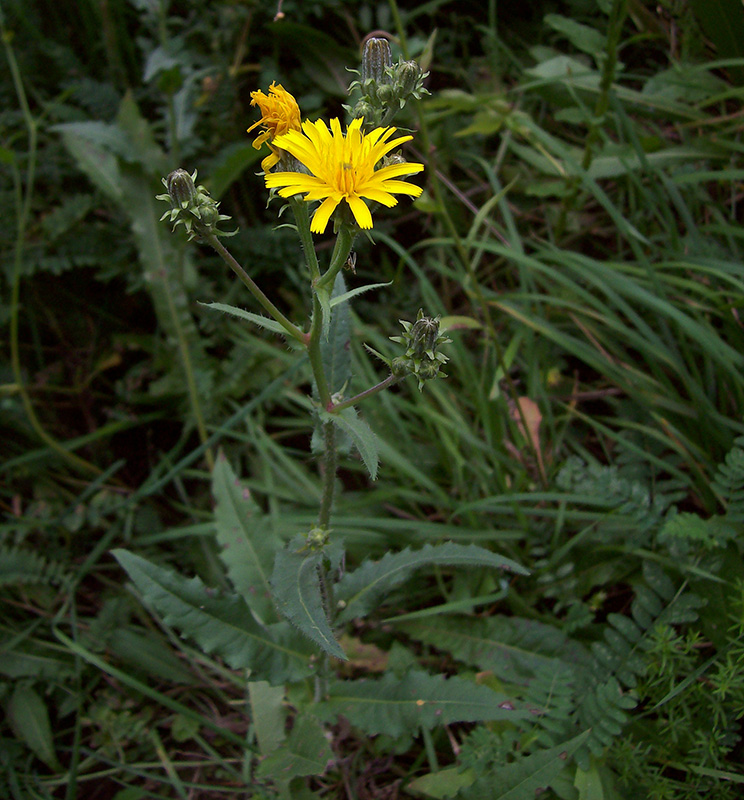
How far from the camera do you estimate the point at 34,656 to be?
113 inches

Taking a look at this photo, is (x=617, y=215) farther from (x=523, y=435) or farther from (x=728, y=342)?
(x=523, y=435)

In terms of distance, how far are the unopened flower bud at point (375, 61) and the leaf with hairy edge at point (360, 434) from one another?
100 cm

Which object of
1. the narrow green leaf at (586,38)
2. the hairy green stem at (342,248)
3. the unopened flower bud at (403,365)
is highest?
the narrow green leaf at (586,38)

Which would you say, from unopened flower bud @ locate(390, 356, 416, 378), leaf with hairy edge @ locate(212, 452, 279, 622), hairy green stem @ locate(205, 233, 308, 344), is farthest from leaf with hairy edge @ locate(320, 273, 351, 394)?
leaf with hairy edge @ locate(212, 452, 279, 622)

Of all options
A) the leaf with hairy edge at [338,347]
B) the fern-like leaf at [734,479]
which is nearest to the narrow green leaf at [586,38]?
the leaf with hairy edge at [338,347]

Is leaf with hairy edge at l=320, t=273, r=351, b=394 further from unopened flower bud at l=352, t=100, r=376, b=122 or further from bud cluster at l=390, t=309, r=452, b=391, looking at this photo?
unopened flower bud at l=352, t=100, r=376, b=122

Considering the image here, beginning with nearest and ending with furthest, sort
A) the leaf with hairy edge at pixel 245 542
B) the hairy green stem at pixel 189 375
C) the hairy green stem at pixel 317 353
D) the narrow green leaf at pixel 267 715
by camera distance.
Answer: the hairy green stem at pixel 317 353
the narrow green leaf at pixel 267 715
the leaf with hairy edge at pixel 245 542
the hairy green stem at pixel 189 375

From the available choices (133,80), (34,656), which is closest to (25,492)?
(34,656)

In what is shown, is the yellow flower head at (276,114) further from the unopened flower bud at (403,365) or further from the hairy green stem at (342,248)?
the unopened flower bud at (403,365)

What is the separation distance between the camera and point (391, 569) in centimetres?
227

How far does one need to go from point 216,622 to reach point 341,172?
5.22 ft

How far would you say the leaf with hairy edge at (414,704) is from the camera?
2.07 m

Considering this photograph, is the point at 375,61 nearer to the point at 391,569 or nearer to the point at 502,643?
the point at 391,569

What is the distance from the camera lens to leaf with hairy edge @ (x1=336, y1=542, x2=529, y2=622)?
Answer: 83.3 inches
